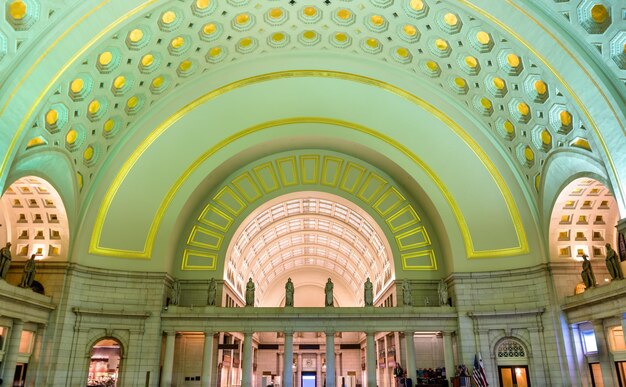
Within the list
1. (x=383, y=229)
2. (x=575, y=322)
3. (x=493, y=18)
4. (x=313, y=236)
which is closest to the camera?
(x=493, y=18)

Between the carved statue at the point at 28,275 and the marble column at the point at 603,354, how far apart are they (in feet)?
78.6

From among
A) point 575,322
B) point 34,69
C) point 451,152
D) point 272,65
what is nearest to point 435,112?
point 451,152

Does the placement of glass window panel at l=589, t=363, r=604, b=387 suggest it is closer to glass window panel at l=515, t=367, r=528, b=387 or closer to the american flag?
glass window panel at l=515, t=367, r=528, b=387

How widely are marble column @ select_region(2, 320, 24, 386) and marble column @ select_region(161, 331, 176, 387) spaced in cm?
634

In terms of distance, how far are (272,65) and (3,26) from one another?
11.1 meters

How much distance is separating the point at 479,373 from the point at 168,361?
14.4 meters

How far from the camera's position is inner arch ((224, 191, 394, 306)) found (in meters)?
29.4

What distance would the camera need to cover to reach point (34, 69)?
1627cm

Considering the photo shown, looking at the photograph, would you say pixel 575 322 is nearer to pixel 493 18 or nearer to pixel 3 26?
pixel 493 18

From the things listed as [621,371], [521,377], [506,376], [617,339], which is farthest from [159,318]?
[621,371]

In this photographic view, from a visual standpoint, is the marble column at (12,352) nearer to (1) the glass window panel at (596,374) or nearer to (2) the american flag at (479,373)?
(2) the american flag at (479,373)

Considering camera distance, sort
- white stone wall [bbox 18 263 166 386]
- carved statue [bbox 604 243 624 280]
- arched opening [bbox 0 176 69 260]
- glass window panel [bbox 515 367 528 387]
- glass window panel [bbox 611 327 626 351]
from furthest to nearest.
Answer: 1. glass window panel [bbox 515 367 528 387]
2. arched opening [bbox 0 176 69 260]
3. white stone wall [bbox 18 263 166 386]
4. carved statue [bbox 604 243 624 280]
5. glass window panel [bbox 611 327 626 351]

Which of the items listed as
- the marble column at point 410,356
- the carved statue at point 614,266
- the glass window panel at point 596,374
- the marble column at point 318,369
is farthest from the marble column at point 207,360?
the marble column at point 318,369

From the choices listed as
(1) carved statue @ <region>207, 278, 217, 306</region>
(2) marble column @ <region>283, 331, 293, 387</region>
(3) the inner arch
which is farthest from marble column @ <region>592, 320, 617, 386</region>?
(1) carved statue @ <region>207, 278, 217, 306</region>
